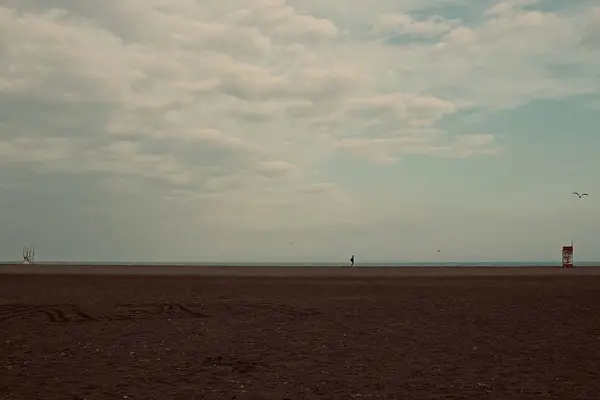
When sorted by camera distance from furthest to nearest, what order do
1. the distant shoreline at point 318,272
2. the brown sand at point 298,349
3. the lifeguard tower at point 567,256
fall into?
the lifeguard tower at point 567,256 → the distant shoreline at point 318,272 → the brown sand at point 298,349

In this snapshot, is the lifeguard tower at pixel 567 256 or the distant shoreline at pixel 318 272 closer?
the distant shoreline at pixel 318 272

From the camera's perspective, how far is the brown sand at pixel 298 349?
14.1m

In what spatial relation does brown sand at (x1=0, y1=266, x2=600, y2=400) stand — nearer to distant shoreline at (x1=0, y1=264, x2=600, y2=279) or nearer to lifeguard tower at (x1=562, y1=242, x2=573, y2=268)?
distant shoreline at (x1=0, y1=264, x2=600, y2=279)

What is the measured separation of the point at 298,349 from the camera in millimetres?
19516

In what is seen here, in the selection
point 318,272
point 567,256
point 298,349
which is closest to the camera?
point 298,349

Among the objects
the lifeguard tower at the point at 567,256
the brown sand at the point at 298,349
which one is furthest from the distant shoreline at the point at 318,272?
the brown sand at the point at 298,349

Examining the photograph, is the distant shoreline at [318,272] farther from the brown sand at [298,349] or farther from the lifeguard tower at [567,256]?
the brown sand at [298,349]

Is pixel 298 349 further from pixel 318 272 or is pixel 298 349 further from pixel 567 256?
pixel 567 256

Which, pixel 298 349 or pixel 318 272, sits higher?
pixel 318 272

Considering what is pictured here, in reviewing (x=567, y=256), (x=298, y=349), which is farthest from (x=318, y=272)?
(x=298, y=349)

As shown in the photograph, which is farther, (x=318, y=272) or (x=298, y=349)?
(x=318, y=272)

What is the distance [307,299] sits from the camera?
1462 inches

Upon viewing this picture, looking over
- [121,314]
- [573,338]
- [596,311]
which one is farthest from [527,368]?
[121,314]

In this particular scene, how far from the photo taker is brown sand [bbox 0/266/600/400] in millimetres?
14141
